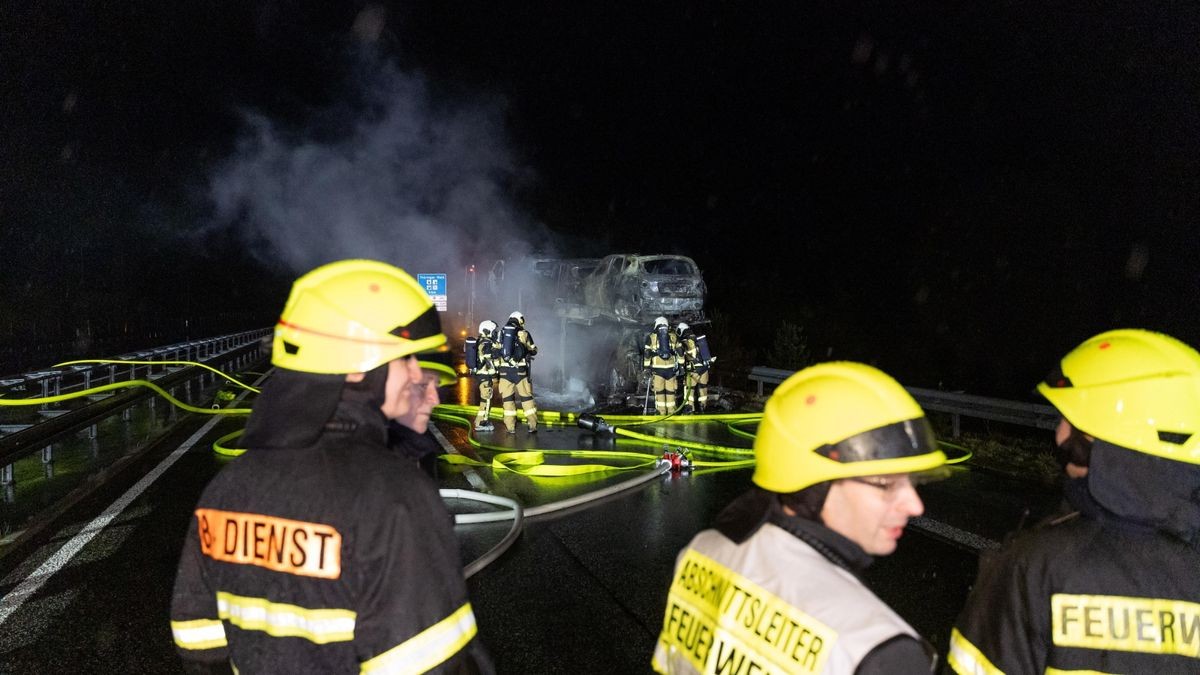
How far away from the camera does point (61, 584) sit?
5336mm

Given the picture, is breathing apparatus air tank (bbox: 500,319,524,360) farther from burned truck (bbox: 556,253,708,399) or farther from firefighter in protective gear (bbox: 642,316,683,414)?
burned truck (bbox: 556,253,708,399)

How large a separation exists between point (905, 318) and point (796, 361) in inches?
668

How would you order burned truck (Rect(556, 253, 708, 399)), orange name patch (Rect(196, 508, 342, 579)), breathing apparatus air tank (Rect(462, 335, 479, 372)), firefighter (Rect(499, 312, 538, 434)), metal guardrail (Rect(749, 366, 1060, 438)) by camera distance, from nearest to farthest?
orange name patch (Rect(196, 508, 342, 579)) < metal guardrail (Rect(749, 366, 1060, 438)) < firefighter (Rect(499, 312, 538, 434)) < breathing apparatus air tank (Rect(462, 335, 479, 372)) < burned truck (Rect(556, 253, 708, 399))

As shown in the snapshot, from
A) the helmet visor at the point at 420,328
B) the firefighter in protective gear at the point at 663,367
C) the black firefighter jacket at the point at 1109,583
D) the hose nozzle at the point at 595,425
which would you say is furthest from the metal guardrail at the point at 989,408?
the helmet visor at the point at 420,328

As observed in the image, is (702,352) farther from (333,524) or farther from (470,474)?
(333,524)

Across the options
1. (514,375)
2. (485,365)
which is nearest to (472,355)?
(485,365)

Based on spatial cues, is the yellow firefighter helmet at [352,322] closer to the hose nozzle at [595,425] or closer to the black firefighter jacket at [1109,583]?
the black firefighter jacket at [1109,583]

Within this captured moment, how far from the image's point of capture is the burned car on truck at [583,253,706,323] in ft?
57.3

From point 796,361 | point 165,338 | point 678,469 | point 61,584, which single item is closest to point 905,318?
point 796,361

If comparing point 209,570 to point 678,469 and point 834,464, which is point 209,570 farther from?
point 678,469

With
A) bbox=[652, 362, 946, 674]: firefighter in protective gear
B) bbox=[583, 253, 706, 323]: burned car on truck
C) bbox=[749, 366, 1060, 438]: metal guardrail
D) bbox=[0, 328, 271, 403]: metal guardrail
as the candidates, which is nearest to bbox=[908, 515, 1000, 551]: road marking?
bbox=[749, 366, 1060, 438]: metal guardrail

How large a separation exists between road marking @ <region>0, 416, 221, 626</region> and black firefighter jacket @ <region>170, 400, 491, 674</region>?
158 inches

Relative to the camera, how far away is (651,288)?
17.4 metres

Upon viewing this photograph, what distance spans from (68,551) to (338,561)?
5610 millimetres
